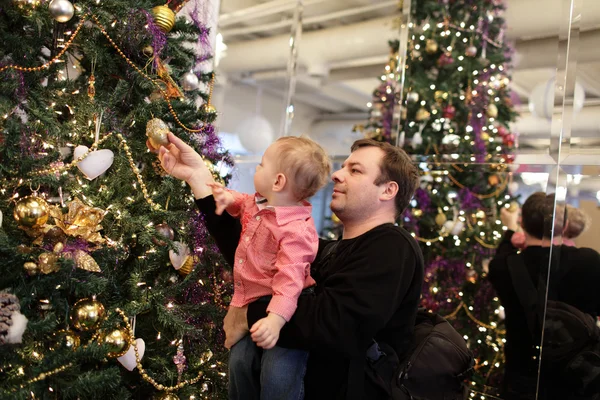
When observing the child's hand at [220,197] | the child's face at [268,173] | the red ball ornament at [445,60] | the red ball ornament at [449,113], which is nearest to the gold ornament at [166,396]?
the child's hand at [220,197]

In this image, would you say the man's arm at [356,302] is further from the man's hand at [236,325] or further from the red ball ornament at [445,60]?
the red ball ornament at [445,60]

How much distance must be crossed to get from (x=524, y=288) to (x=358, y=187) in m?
1.94

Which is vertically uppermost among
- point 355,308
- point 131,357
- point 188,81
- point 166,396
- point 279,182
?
point 188,81

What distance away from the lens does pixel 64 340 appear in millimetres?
1939

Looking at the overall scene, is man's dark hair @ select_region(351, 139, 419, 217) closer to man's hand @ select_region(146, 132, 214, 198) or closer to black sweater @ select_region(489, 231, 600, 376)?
man's hand @ select_region(146, 132, 214, 198)

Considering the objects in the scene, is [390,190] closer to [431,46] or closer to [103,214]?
[103,214]

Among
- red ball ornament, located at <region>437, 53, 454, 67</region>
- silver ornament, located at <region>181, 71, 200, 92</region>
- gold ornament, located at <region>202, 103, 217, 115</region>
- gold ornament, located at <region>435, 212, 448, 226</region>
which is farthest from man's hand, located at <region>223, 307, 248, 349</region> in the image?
red ball ornament, located at <region>437, 53, 454, 67</region>

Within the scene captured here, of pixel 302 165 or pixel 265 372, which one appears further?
pixel 302 165

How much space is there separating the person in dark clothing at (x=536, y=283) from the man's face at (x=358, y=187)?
1.73 meters

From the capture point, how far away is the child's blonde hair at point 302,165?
2.03 metres

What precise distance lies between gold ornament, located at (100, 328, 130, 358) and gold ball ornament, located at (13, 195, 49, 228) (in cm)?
Result: 46

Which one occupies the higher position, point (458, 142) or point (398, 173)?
point (458, 142)

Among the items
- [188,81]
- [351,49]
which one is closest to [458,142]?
[351,49]

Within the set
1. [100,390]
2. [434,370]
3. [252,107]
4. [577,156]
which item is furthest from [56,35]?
[252,107]
